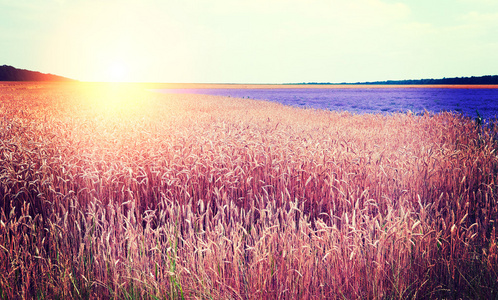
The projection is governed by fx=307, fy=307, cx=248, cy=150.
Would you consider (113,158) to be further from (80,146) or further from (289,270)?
(289,270)

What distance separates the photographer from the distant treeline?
484 feet

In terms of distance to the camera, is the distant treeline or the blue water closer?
the blue water

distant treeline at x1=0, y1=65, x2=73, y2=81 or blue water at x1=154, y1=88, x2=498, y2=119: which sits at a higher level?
distant treeline at x1=0, y1=65, x2=73, y2=81

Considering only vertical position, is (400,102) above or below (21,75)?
below

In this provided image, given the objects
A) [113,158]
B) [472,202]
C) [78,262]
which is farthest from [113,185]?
[472,202]

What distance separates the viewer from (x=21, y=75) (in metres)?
149

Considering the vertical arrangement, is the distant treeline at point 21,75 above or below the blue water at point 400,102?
above

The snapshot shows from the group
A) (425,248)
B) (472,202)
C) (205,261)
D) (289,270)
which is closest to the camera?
(289,270)

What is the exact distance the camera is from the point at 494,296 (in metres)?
2.13

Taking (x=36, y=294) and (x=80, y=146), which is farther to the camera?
(x=80, y=146)

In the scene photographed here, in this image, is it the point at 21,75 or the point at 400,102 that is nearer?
the point at 400,102

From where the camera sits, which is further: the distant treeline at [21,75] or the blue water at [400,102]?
the distant treeline at [21,75]

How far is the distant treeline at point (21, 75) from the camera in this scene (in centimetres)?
14762

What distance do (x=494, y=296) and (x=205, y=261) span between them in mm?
2028
